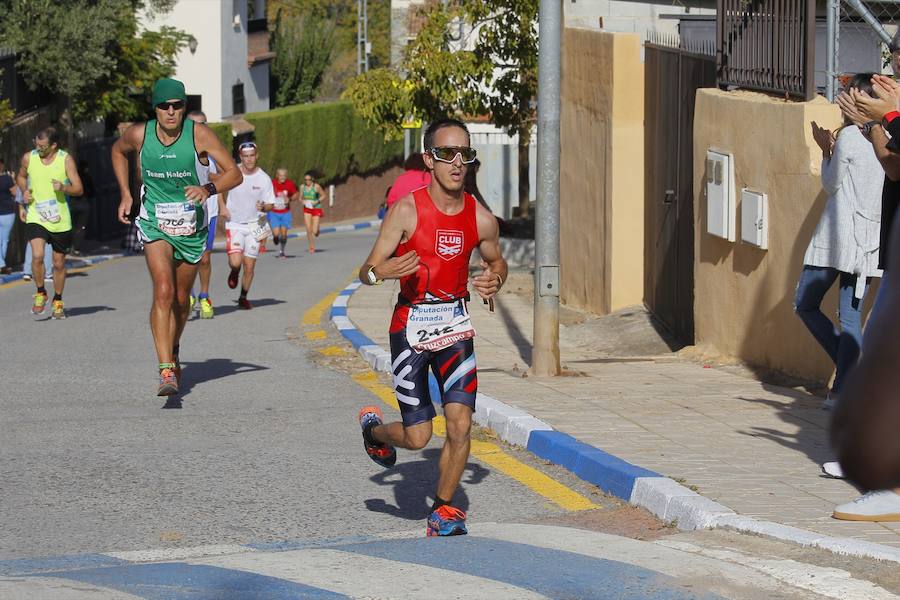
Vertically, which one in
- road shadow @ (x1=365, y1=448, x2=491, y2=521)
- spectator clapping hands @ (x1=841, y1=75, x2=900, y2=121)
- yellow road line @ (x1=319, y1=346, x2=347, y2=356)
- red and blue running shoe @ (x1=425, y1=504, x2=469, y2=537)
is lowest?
road shadow @ (x1=365, y1=448, x2=491, y2=521)

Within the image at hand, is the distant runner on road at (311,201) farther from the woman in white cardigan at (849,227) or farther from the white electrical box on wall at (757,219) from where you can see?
the woman in white cardigan at (849,227)

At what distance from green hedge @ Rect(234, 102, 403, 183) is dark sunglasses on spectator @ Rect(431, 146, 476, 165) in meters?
37.8

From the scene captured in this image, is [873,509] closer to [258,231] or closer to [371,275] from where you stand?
[371,275]

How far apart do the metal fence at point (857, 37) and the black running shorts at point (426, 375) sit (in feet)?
14.6

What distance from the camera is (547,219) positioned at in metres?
10.8

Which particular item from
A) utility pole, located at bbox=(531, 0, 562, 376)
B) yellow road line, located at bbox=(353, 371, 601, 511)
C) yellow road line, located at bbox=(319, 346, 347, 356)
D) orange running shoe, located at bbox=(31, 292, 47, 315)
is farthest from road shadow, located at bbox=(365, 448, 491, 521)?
orange running shoe, located at bbox=(31, 292, 47, 315)

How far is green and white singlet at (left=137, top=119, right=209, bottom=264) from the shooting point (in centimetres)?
986

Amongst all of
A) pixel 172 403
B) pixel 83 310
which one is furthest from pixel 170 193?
pixel 83 310

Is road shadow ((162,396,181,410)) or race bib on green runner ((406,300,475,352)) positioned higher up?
race bib on green runner ((406,300,475,352))

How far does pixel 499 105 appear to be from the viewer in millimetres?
24812

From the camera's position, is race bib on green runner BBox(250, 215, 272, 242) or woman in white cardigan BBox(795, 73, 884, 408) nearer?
woman in white cardigan BBox(795, 73, 884, 408)

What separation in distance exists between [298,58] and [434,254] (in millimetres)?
51779

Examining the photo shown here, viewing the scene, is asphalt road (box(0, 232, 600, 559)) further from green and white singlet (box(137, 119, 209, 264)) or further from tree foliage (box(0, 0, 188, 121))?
tree foliage (box(0, 0, 188, 121))

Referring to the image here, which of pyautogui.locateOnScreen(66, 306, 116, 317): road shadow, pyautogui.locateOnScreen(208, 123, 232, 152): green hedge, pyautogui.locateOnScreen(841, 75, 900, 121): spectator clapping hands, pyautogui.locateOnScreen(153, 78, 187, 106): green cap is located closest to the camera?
pyautogui.locateOnScreen(841, 75, 900, 121): spectator clapping hands
